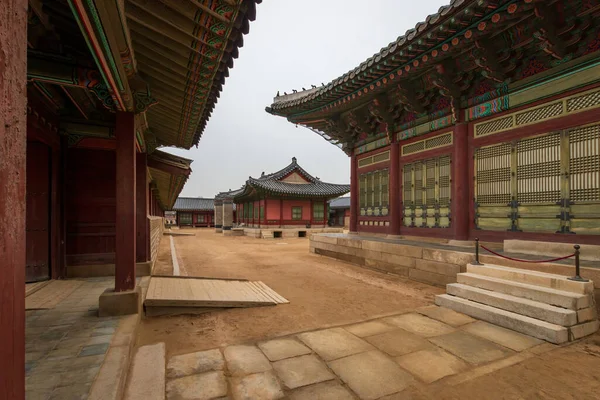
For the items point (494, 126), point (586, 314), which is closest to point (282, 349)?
point (586, 314)

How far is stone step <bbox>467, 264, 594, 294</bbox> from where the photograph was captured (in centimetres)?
435

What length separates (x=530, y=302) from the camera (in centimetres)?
450

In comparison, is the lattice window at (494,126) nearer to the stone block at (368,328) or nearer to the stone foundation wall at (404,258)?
the stone foundation wall at (404,258)

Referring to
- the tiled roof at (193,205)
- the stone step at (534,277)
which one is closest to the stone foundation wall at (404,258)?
the stone step at (534,277)

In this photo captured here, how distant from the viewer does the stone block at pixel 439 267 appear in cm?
687

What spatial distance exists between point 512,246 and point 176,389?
7.32m

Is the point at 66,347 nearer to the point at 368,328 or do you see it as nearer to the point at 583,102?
the point at 368,328

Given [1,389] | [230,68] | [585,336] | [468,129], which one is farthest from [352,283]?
[1,389]

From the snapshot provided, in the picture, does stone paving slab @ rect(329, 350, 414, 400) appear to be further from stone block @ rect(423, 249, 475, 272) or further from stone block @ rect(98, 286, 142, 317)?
stone block @ rect(423, 249, 475, 272)

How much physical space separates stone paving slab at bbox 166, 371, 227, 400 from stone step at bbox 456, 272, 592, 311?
15.3 feet

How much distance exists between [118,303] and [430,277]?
6783 millimetres

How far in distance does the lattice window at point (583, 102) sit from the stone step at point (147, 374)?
8408 millimetres

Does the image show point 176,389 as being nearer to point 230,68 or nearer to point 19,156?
point 19,156

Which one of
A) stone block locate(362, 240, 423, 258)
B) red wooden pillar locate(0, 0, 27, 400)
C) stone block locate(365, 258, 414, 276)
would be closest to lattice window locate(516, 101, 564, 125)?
stone block locate(362, 240, 423, 258)
